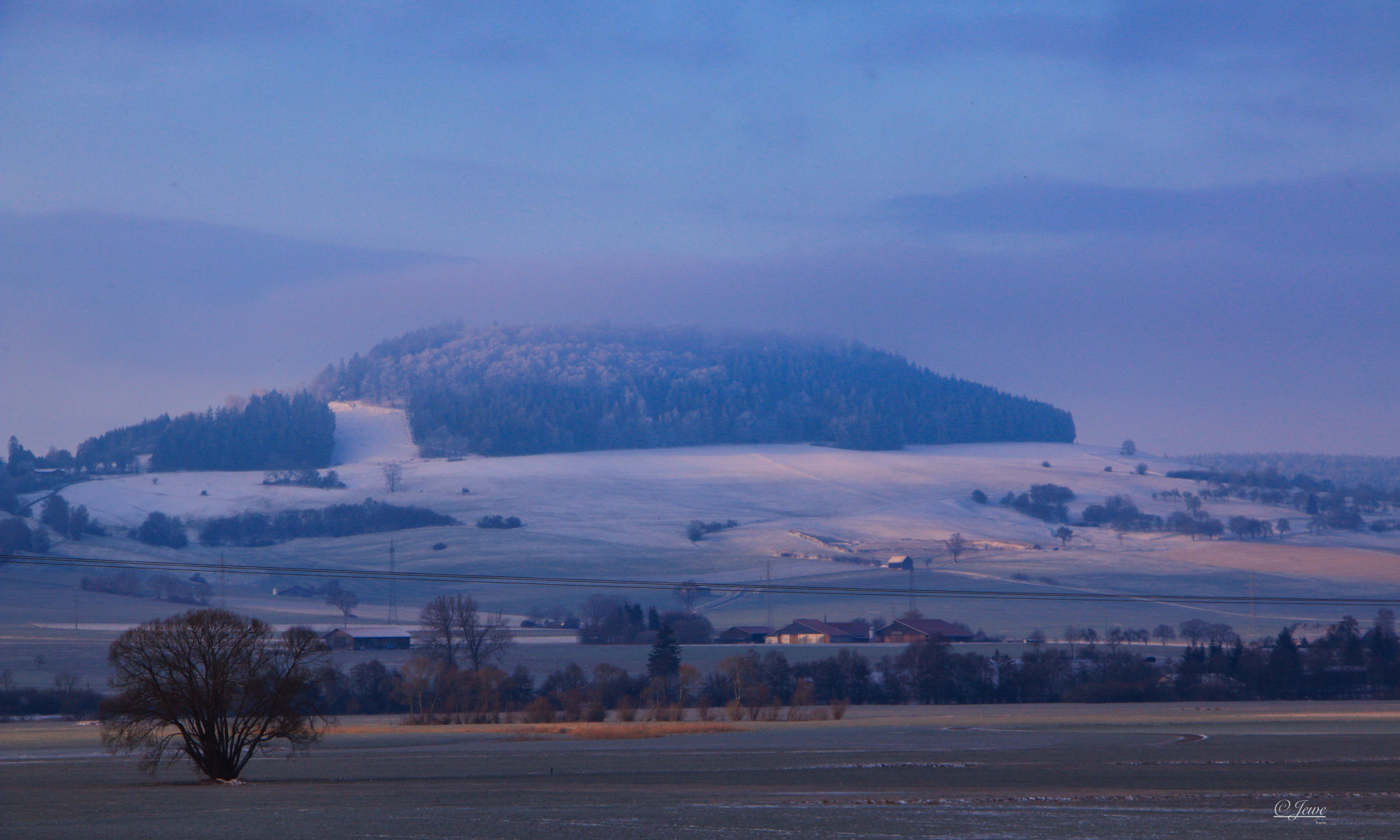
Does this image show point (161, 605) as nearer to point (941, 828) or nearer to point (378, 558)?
point (378, 558)

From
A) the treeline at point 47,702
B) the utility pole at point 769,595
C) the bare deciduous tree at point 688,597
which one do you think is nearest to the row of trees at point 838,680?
the treeline at point 47,702

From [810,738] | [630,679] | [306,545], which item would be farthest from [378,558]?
[810,738]

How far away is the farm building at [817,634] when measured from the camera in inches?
4026

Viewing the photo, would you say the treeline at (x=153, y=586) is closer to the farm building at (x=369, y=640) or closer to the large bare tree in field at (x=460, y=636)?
the farm building at (x=369, y=640)

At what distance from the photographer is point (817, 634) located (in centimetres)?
10388

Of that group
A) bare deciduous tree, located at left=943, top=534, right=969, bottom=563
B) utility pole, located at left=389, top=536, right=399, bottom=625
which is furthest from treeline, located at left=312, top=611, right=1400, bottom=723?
bare deciduous tree, located at left=943, top=534, right=969, bottom=563

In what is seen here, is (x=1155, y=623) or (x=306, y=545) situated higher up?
(x=306, y=545)

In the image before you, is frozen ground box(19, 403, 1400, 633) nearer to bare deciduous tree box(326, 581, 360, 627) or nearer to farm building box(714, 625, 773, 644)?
bare deciduous tree box(326, 581, 360, 627)

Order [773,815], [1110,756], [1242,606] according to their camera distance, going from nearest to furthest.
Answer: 1. [773,815]
2. [1110,756]
3. [1242,606]

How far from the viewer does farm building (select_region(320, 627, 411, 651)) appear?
305 feet

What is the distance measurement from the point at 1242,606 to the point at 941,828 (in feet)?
409

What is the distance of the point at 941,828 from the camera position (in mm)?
20219

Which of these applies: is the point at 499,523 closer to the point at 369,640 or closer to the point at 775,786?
the point at 369,640

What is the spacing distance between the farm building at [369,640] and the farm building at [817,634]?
30.1 meters
